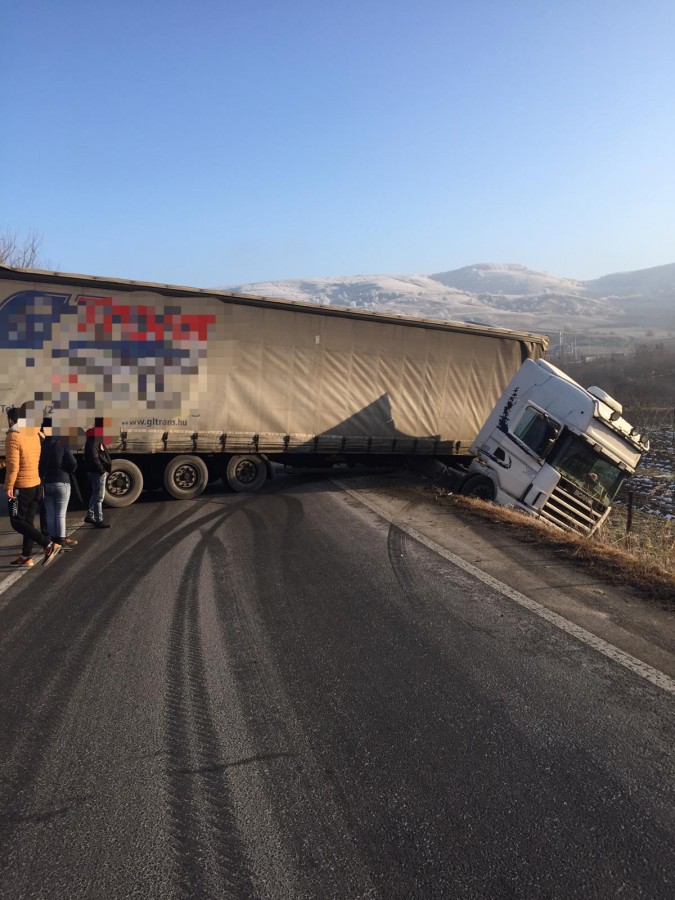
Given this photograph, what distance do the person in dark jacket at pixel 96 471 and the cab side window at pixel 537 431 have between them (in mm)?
7868

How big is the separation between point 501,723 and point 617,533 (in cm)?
964

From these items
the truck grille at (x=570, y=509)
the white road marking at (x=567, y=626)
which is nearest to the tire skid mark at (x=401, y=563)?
the white road marking at (x=567, y=626)

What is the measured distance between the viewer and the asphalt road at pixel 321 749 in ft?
8.55

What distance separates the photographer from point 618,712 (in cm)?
386

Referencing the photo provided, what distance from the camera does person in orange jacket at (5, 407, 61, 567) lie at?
7.21 metres

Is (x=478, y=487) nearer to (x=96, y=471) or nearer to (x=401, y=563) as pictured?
(x=401, y=563)

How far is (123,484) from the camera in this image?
11.1m

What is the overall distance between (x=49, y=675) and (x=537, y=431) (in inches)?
396

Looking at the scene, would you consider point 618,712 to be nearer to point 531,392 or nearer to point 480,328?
point 531,392

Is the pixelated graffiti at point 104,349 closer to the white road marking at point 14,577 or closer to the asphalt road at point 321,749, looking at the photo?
the white road marking at point 14,577

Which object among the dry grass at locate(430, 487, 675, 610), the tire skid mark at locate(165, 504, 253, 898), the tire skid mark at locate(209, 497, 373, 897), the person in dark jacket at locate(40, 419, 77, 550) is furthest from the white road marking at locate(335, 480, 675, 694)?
the person in dark jacket at locate(40, 419, 77, 550)

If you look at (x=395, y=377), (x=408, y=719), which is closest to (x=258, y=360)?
(x=395, y=377)

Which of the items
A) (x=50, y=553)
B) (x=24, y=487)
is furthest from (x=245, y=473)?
(x=24, y=487)

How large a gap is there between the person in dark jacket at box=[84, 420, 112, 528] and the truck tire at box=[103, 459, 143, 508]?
1410 mm
